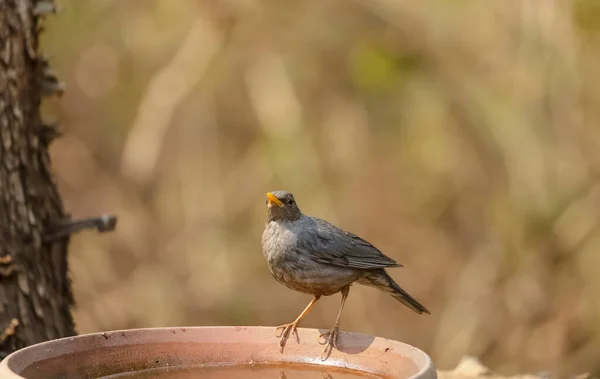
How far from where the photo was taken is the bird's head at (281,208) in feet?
15.1

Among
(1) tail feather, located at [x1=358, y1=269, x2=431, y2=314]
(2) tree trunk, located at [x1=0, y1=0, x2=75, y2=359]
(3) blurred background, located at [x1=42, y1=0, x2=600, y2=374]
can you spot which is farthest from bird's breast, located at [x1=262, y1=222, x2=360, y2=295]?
(3) blurred background, located at [x1=42, y1=0, x2=600, y2=374]

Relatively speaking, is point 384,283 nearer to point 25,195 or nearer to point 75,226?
point 75,226

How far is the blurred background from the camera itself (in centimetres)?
893

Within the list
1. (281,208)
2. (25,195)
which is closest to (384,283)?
(281,208)

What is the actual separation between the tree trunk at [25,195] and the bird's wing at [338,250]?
148 centimetres

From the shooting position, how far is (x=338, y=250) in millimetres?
4402

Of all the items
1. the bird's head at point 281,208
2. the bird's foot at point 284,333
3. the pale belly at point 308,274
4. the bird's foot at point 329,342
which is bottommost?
the bird's foot at point 329,342

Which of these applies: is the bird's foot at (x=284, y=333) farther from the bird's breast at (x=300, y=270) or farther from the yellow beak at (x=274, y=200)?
the yellow beak at (x=274, y=200)

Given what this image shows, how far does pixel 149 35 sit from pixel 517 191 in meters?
4.73

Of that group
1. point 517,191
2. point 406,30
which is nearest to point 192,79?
point 406,30

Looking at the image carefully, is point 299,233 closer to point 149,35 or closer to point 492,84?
point 492,84

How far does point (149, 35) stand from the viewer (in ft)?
36.8

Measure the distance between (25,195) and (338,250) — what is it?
1.68m

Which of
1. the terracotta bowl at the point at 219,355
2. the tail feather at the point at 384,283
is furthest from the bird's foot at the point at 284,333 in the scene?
the tail feather at the point at 384,283
